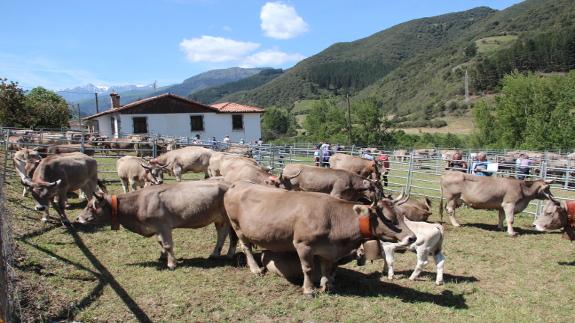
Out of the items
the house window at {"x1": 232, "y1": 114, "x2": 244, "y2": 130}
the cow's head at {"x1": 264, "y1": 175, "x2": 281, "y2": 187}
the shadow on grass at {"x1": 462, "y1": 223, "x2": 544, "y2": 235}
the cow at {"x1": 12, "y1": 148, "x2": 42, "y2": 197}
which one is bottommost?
the shadow on grass at {"x1": 462, "y1": 223, "x2": 544, "y2": 235}

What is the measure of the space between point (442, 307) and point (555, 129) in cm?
3643

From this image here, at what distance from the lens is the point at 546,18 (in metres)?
127

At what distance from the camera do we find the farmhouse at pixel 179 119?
36.3m

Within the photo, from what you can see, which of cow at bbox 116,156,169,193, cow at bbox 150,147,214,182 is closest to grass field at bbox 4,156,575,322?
cow at bbox 116,156,169,193

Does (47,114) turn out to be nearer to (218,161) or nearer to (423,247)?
(218,161)

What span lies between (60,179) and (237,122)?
2990 centimetres

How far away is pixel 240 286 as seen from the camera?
270 inches

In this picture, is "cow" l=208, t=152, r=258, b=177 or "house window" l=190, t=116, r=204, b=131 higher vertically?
"house window" l=190, t=116, r=204, b=131

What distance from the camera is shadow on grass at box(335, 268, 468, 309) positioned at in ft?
21.6

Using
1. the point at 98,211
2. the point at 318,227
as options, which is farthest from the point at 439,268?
the point at 98,211

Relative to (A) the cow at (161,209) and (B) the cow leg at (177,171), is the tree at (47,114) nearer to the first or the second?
(B) the cow leg at (177,171)

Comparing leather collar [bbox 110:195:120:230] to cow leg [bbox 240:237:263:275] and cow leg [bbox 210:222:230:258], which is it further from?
cow leg [bbox 240:237:263:275]

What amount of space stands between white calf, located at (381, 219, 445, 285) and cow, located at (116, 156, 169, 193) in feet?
26.9

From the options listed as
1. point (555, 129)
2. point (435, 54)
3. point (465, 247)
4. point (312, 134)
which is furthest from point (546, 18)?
point (465, 247)
